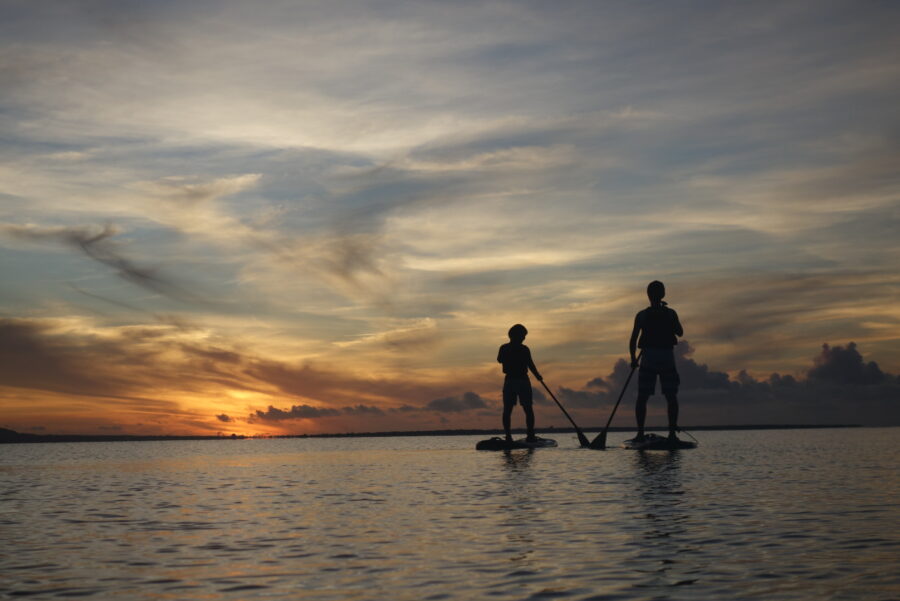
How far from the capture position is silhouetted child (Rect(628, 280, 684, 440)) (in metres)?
23.6

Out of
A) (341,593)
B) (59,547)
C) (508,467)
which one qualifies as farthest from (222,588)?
(508,467)

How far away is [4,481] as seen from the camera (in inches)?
834

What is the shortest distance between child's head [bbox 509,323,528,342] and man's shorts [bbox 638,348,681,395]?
4881 mm

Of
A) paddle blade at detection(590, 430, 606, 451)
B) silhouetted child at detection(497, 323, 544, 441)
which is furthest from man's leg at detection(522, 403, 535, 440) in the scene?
paddle blade at detection(590, 430, 606, 451)

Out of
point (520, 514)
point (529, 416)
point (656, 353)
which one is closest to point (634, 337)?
point (656, 353)

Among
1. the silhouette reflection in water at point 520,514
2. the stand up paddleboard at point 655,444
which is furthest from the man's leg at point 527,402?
the silhouette reflection in water at point 520,514

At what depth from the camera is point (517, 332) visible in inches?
1088

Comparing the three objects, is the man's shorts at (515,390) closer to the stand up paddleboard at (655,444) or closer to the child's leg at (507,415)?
the child's leg at (507,415)

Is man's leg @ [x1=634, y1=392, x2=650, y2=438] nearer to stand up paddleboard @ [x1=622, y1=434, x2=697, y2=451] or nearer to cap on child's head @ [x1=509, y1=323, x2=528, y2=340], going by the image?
stand up paddleboard @ [x1=622, y1=434, x2=697, y2=451]

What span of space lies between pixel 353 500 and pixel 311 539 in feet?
13.5

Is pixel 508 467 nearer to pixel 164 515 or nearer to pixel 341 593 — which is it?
pixel 164 515

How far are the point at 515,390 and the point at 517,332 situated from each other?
5.82 ft

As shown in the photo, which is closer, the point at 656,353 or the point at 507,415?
the point at 656,353

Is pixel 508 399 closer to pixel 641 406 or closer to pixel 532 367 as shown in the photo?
pixel 532 367
